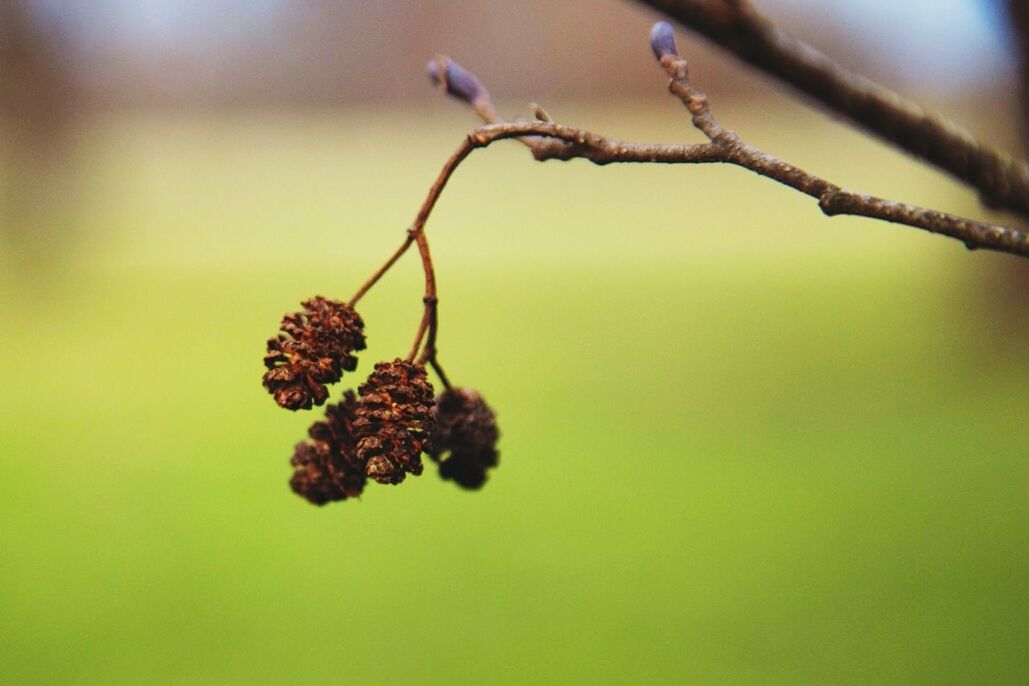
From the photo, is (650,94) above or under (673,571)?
above

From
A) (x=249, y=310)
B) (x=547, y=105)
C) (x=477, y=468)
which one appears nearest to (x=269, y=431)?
(x=249, y=310)

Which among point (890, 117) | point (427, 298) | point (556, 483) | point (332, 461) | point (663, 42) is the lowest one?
point (332, 461)

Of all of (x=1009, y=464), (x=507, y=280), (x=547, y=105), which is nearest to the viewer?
(x=1009, y=464)

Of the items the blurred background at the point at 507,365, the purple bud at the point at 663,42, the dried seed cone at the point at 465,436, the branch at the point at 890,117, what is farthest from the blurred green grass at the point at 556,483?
the purple bud at the point at 663,42

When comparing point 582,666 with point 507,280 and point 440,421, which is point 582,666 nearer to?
point 440,421

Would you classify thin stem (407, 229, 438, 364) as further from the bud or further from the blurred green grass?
the blurred green grass

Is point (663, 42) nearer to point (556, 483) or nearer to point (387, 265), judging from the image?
point (387, 265)

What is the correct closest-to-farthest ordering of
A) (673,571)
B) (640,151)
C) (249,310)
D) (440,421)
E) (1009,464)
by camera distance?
1. (640,151)
2. (440,421)
3. (673,571)
4. (1009,464)
5. (249,310)

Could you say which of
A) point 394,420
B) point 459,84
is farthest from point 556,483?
point 394,420
